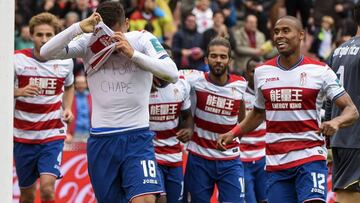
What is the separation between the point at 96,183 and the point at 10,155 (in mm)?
2389

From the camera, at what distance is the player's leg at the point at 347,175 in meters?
10.9

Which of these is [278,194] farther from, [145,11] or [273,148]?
[145,11]

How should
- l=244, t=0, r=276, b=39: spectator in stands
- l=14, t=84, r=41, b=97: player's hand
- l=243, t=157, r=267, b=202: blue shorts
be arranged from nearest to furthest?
l=14, t=84, r=41, b=97: player's hand < l=243, t=157, r=267, b=202: blue shorts < l=244, t=0, r=276, b=39: spectator in stands

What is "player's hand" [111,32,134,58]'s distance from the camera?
31.3ft

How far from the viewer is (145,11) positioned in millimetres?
21125

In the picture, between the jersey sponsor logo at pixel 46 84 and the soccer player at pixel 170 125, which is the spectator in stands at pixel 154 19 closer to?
the jersey sponsor logo at pixel 46 84

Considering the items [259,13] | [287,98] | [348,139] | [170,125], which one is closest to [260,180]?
[170,125]

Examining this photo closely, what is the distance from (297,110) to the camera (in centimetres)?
1045

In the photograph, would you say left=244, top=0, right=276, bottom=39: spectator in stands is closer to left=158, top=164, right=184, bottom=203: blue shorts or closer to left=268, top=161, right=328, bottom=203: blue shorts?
left=158, top=164, right=184, bottom=203: blue shorts

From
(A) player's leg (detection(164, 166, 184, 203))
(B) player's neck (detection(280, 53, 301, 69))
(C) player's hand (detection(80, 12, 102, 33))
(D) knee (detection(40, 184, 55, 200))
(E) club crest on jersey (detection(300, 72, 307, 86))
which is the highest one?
(C) player's hand (detection(80, 12, 102, 33))

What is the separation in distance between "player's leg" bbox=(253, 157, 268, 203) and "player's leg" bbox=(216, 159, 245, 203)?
1.72 meters

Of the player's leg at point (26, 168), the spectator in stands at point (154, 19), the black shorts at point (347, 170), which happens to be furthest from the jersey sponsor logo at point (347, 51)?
the spectator in stands at point (154, 19)

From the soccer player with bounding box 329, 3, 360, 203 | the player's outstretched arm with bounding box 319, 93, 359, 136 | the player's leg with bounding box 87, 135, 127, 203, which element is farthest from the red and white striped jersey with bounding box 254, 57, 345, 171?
the player's leg with bounding box 87, 135, 127, 203

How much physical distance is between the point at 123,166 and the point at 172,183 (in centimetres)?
270
